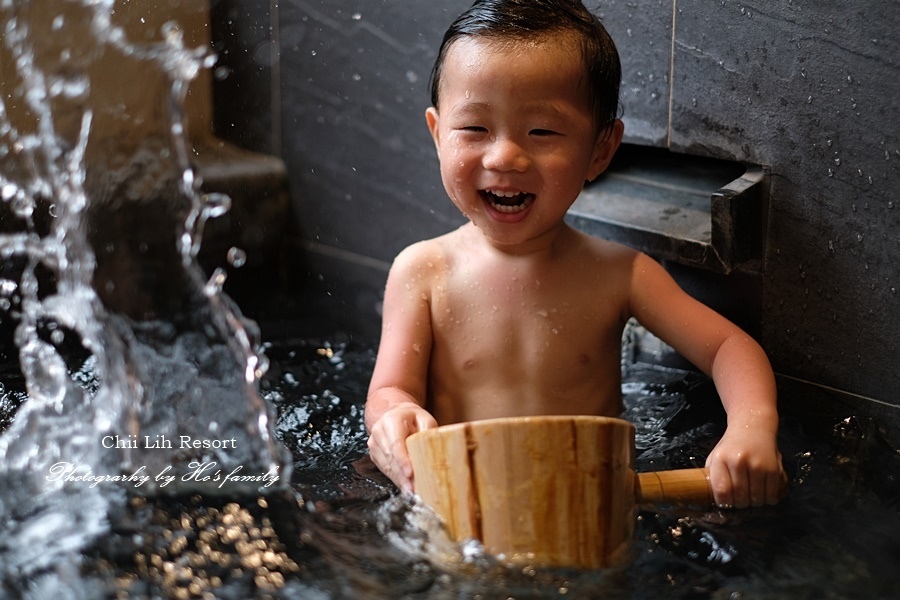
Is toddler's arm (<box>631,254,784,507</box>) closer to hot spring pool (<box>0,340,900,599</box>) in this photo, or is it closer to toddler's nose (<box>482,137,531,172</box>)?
hot spring pool (<box>0,340,900,599</box>)

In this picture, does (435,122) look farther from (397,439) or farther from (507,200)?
(397,439)

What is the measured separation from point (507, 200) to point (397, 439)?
41cm

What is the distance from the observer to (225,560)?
1392 millimetres

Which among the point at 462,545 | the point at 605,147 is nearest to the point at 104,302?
the point at 605,147

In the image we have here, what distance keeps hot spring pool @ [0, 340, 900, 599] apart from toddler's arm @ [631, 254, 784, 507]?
0.17ft

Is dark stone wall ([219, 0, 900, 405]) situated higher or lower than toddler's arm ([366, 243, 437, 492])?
higher

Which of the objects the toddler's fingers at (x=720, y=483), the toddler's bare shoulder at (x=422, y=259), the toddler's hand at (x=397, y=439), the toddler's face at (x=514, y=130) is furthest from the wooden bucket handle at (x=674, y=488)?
the toddler's bare shoulder at (x=422, y=259)

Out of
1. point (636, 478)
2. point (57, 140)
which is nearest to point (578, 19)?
Result: point (636, 478)

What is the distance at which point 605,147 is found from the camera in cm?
177

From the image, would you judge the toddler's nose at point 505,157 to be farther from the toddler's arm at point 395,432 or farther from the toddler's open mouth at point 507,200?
the toddler's arm at point 395,432

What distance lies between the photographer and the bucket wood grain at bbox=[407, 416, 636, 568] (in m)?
1.31

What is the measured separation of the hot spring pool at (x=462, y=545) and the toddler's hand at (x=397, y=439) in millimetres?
36

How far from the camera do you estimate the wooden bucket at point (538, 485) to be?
1308 millimetres

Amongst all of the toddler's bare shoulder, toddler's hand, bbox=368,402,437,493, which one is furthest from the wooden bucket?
the toddler's bare shoulder
